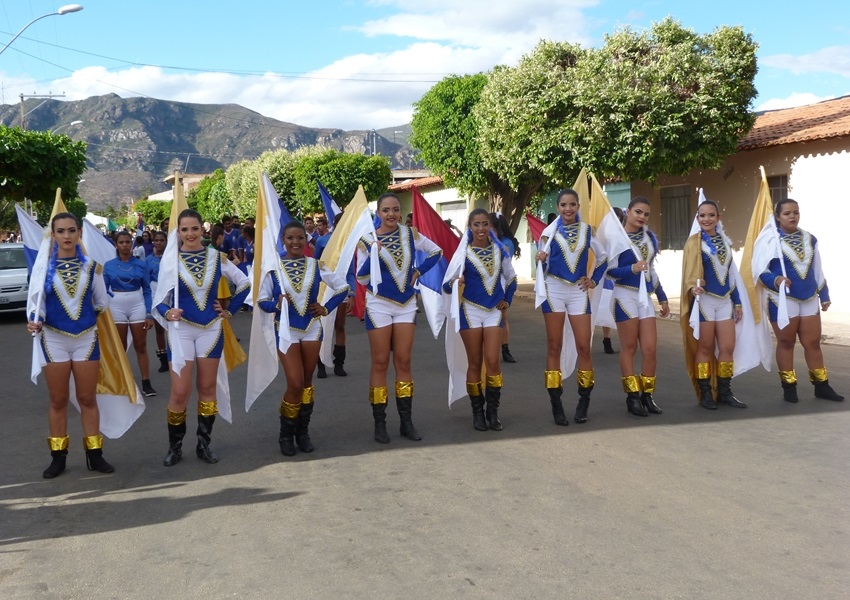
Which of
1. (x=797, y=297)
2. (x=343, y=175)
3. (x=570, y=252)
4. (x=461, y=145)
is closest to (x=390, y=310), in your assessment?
(x=570, y=252)

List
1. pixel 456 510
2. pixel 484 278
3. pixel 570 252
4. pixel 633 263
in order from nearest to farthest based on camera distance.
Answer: pixel 456 510 < pixel 484 278 < pixel 570 252 < pixel 633 263

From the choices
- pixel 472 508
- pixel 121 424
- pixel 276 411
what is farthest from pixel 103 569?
pixel 276 411

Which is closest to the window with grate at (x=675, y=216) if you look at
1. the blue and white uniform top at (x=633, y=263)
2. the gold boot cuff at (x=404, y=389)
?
the blue and white uniform top at (x=633, y=263)

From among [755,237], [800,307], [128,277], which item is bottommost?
[800,307]

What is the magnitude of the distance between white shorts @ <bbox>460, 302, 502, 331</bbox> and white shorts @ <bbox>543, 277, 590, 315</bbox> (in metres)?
0.54

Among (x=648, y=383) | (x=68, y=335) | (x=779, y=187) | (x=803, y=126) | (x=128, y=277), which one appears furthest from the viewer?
(x=803, y=126)

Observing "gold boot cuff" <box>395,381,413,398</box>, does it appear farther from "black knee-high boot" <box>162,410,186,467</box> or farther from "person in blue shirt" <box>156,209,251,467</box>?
"black knee-high boot" <box>162,410,186,467</box>

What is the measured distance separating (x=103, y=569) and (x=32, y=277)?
2.64 meters

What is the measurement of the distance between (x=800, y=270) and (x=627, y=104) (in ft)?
35.2

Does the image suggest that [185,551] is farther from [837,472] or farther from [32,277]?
[837,472]

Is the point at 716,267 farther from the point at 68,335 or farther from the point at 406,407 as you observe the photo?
the point at 68,335

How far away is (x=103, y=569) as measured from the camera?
4.68m

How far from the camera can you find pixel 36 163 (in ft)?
82.7

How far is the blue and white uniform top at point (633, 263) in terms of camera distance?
26.3 feet
